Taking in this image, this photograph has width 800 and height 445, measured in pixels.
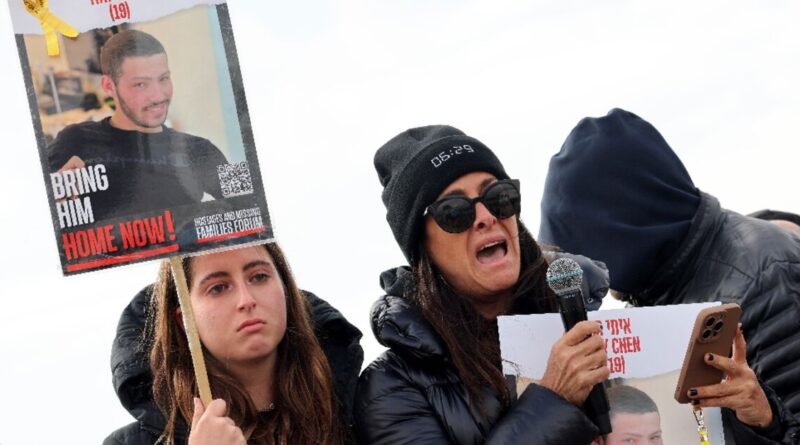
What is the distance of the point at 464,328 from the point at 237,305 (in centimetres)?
86

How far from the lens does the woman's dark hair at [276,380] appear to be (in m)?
4.23

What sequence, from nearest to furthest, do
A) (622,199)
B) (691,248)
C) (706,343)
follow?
1. (706,343)
2. (691,248)
3. (622,199)

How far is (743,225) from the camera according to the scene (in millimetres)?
4707

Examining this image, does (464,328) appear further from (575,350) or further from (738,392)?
(738,392)

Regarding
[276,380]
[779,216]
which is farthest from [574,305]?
[779,216]

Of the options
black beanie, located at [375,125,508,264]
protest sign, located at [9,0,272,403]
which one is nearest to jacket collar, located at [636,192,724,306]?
black beanie, located at [375,125,508,264]

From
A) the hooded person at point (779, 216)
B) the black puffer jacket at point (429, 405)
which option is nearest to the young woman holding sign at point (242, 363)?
the black puffer jacket at point (429, 405)

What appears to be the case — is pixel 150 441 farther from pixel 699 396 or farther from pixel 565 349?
pixel 699 396

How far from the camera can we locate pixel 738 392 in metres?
3.79

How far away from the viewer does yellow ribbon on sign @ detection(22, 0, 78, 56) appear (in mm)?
Answer: 3867

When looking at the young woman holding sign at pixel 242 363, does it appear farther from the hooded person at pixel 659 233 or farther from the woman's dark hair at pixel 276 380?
the hooded person at pixel 659 233

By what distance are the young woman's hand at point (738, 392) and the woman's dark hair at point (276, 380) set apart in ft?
4.54

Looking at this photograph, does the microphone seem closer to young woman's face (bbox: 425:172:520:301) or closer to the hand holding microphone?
the hand holding microphone

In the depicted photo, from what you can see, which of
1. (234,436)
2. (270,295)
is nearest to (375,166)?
(270,295)
